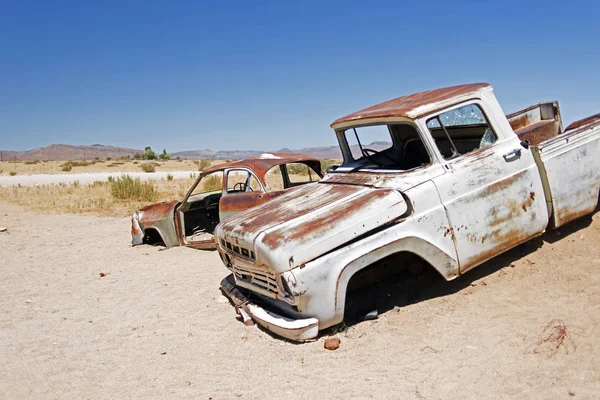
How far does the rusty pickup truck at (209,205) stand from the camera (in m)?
7.16

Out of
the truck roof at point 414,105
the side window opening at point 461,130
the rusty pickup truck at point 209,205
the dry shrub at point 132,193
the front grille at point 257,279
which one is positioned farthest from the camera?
the dry shrub at point 132,193

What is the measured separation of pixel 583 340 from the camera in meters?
3.54

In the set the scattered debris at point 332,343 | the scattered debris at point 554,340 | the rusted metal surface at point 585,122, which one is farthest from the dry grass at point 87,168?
the scattered debris at point 554,340

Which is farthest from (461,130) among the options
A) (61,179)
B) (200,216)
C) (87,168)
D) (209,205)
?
(87,168)

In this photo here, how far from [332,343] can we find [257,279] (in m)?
0.84

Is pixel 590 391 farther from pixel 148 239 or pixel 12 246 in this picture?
pixel 12 246

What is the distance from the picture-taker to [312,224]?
3.94 metres

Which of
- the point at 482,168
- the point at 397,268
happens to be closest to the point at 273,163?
the point at 397,268

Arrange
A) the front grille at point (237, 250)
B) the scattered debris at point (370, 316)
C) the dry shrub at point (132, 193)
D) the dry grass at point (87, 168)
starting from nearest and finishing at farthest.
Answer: the front grille at point (237, 250), the scattered debris at point (370, 316), the dry shrub at point (132, 193), the dry grass at point (87, 168)

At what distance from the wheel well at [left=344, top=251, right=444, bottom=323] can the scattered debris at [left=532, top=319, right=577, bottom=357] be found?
1.06 meters

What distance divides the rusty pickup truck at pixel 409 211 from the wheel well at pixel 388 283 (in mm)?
34

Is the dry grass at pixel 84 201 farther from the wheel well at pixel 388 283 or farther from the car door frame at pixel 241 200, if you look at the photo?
the wheel well at pixel 388 283

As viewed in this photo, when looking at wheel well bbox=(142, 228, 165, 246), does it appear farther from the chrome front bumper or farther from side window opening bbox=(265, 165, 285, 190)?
the chrome front bumper

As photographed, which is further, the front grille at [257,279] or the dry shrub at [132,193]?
the dry shrub at [132,193]
